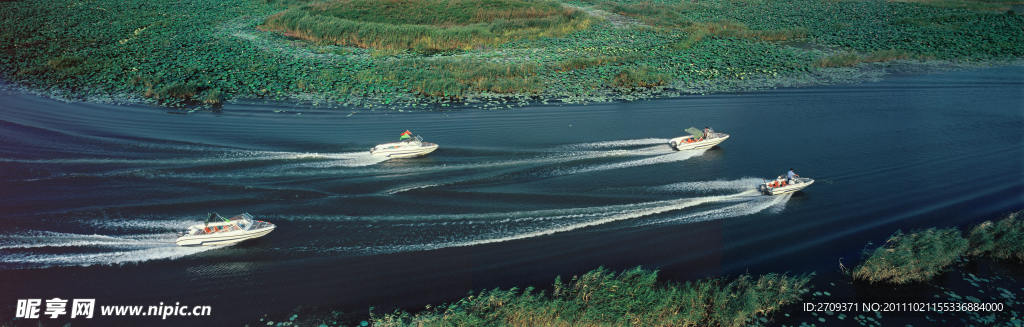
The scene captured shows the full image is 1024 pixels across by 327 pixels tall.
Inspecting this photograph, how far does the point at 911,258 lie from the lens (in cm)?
1548

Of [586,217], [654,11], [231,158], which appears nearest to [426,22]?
[654,11]

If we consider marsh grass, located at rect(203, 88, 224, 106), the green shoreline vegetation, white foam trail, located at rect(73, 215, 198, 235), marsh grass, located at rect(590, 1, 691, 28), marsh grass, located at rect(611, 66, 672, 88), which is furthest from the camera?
marsh grass, located at rect(590, 1, 691, 28)

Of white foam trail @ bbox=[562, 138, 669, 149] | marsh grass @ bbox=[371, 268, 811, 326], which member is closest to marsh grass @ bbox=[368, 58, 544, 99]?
white foam trail @ bbox=[562, 138, 669, 149]

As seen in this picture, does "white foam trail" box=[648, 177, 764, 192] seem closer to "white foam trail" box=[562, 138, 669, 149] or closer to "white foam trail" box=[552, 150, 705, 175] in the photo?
"white foam trail" box=[552, 150, 705, 175]

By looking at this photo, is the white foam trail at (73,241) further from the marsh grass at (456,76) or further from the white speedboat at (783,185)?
the white speedboat at (783,185)

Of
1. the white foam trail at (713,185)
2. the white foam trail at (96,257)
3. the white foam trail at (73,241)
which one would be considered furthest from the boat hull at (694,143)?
the white foam trail at (73,241)

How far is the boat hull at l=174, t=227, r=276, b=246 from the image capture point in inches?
626

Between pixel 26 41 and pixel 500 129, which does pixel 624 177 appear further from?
pixel 26 41

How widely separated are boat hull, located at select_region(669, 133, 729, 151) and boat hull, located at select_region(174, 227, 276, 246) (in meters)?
16.2

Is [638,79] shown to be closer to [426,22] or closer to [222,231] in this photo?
[426,22]

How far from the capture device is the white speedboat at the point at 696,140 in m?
23.4

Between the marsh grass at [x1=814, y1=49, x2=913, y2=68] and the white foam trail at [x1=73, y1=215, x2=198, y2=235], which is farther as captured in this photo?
the marsh grass at [x1=814, y1=49, x2=913, y2=68]

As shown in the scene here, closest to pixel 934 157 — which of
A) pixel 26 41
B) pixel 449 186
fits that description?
pixel 449 186

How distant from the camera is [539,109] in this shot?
28641mm
